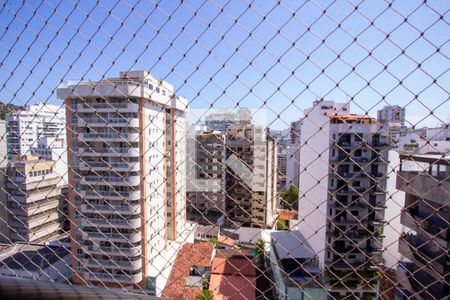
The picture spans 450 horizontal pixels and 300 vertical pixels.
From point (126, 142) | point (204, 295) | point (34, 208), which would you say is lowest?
point (204, 295)

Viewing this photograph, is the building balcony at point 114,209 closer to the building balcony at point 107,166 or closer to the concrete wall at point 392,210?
the building balcony at point 107,166

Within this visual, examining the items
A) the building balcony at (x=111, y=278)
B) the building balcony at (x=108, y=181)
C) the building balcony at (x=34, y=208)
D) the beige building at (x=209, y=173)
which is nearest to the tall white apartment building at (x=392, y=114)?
the beige building at (x=209, y=173)

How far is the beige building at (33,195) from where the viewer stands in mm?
2039

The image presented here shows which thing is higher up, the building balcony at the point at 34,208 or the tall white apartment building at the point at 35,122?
the tall white apartment building at the point at 35,122

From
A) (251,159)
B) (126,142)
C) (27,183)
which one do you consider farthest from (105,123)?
(251,159)

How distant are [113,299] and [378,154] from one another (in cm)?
89

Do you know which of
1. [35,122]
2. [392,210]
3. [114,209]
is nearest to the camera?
[114,209]

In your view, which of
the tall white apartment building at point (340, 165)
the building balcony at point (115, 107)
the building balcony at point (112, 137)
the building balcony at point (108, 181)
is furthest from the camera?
the building balcony at point (108, 181)

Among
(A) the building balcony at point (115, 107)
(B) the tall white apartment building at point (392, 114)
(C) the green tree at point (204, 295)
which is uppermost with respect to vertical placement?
(A) the building balcony at point (115, 107)

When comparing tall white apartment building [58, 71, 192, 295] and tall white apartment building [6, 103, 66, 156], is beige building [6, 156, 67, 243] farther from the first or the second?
tall white apartment building [58, 71, 192, 295]

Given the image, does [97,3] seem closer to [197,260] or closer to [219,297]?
[219,297]

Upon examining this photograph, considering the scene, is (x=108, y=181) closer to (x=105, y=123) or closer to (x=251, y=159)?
(x=251, y=159)

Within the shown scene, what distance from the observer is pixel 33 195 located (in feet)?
27.8

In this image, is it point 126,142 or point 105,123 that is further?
point 126,142
